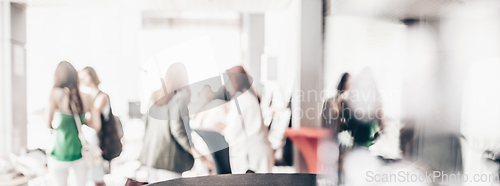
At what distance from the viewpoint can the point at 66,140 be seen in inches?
81.0

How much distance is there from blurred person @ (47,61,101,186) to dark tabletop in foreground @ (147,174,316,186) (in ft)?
6.25

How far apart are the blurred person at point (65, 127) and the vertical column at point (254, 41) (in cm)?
137

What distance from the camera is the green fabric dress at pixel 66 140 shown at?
2057mm

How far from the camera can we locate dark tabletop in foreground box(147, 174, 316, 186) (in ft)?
1.81

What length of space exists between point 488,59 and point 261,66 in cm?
191

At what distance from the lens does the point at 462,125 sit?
0.46 metres

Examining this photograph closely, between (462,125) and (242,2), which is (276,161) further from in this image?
(462,125)

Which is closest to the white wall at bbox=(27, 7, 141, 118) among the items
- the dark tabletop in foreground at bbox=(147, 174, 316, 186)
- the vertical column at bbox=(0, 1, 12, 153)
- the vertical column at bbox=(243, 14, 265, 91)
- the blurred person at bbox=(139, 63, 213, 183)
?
the vertical column at bbox=(0, 1, 12, 153)

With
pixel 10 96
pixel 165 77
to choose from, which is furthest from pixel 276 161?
pixel 10 96

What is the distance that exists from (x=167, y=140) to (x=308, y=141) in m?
1.07

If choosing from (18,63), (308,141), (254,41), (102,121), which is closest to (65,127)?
(102,121)

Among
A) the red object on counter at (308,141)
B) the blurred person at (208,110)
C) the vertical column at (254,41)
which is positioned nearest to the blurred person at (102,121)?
the blurred person at (208,110)

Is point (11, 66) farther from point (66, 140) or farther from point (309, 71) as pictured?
point (309, 71)

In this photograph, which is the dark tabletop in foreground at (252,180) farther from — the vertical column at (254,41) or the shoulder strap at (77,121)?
the shoulder strap at (77,121)
